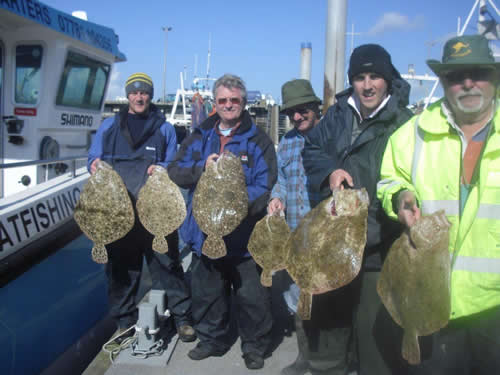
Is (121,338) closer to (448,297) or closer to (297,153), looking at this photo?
(297,153)

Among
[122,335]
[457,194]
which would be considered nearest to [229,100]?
[457,194]

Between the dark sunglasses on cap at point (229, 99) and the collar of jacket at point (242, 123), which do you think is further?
the collar of jacket at point (242, 123)

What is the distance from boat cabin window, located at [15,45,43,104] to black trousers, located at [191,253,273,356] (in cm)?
427

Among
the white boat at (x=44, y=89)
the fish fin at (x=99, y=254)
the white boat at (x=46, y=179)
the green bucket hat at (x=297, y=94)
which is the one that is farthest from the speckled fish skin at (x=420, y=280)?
the white boat at (x=44, y=89)

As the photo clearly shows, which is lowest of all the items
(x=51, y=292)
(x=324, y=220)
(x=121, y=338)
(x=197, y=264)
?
(x=121, y=338)

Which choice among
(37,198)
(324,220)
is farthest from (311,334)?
(37,198)

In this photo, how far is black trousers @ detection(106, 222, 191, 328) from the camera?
10.9ft

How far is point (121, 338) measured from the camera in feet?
11.4

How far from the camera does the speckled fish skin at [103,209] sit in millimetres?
2707

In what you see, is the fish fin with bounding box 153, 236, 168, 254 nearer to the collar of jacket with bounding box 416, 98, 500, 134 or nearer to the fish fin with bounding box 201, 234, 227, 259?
the fish fin with bounding box 201, 234, 227, 259

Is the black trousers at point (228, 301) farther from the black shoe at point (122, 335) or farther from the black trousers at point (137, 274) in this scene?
the black shoe at point (122, 335)

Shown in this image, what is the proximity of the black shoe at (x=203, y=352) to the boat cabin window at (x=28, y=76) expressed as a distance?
453cm

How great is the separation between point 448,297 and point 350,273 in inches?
18.1

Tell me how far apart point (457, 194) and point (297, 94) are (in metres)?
1.41
